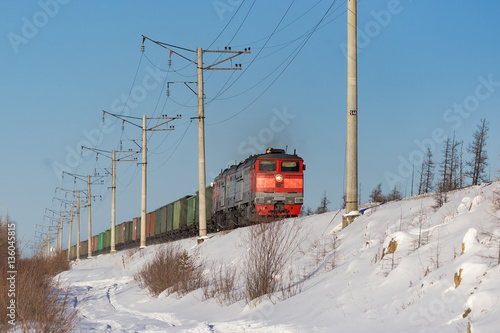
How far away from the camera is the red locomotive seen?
2834 centimetres

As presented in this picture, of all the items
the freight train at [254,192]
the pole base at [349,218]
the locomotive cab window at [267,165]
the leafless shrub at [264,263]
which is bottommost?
the leafless shrub at [264,263]

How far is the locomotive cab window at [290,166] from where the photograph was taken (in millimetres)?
29438

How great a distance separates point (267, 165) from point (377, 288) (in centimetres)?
1925

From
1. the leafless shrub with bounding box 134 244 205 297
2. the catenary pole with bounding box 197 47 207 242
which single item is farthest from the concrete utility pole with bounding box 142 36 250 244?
the leafless shrub with bounding box 134 244 205 297

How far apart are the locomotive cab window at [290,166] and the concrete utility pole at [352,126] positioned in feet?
40.0

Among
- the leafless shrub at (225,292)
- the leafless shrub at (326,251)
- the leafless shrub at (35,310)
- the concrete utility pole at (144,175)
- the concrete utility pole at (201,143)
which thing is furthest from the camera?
the concrete utility pole at (144,175)

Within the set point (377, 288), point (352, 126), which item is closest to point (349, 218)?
point (352, 126)

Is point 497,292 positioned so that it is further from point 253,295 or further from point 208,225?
point 208,225

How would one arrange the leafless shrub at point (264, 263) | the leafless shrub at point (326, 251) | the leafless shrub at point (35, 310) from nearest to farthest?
1. the leafless shrub at point (35, 310)
2. the leafless shrub at point (264, 263)
3. the leafless shrub at point (326, 251)

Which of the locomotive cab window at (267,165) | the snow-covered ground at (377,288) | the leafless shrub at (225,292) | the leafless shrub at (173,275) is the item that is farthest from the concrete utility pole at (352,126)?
the locomotive cab window at (267,165)

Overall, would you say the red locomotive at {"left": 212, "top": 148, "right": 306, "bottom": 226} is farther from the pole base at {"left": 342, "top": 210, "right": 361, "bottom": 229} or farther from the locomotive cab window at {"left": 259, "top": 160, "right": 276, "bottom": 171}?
the pole base at {"left": 342, "top": 210, "right": 361, "bottom": 229}

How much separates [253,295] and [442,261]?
4182 mm

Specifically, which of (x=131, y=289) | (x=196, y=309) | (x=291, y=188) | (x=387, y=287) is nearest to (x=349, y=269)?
(x=387, y=287)

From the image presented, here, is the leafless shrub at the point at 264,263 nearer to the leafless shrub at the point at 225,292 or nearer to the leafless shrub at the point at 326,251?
the leafless shrub at the point at 225,292
